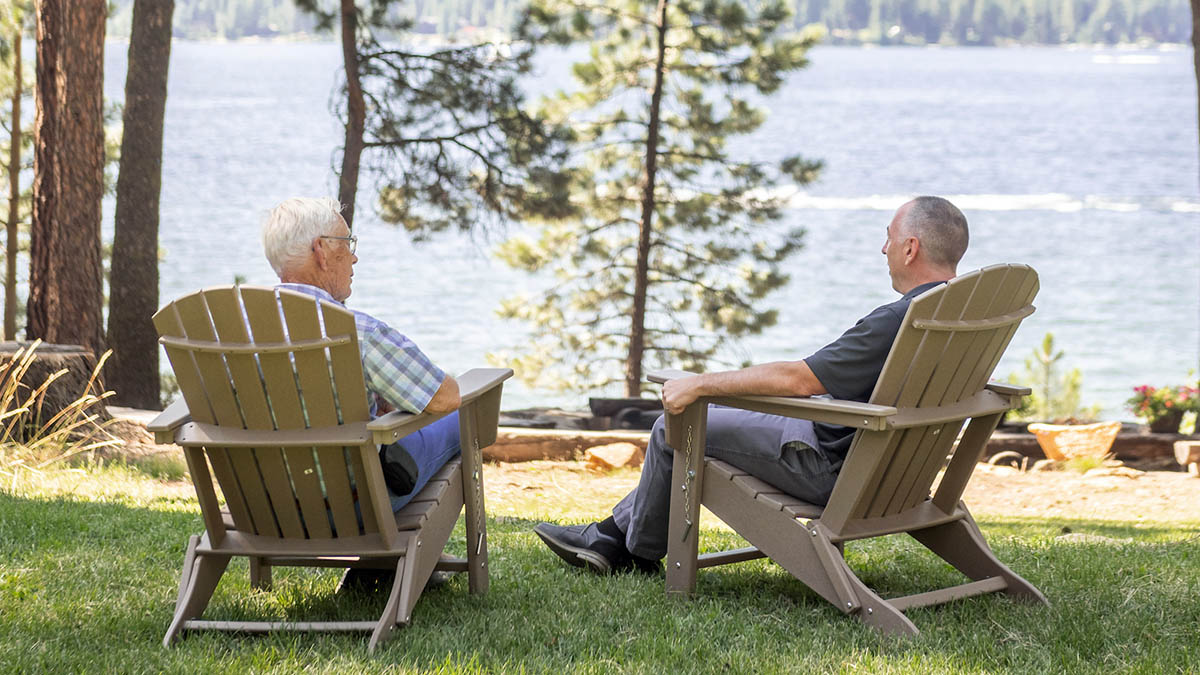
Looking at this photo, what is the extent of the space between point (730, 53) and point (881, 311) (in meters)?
10.2

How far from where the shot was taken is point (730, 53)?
12641mm

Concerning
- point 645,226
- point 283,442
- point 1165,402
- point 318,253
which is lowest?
point 1165,402

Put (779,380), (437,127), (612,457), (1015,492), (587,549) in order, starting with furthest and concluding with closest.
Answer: (437,127) → (612,457) → (1015,492) → (587,549) → (779,380)

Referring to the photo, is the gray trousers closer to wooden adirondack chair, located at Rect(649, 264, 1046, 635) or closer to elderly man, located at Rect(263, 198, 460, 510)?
wooden adirondack chair, located at Rect(649, 264, 1046, 635)

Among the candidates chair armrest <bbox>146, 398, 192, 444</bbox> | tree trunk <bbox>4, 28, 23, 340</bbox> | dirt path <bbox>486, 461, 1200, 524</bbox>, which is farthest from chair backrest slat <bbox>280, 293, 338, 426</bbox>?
tree trunk <bbox>4, 28, 23, 340</bbox>

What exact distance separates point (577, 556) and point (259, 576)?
0.88 m

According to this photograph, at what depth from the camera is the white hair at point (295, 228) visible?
9.26 ft

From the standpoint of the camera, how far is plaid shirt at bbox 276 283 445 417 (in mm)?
2703

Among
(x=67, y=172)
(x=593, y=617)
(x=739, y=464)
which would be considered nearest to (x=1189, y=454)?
(x=739, y=464)

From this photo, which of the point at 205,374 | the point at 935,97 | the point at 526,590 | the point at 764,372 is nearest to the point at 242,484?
the point at 205,374

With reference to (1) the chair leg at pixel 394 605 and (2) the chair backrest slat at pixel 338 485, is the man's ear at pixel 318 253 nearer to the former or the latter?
(2) the chair backrest slat at pixel 338 485

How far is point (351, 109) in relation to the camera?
925cm

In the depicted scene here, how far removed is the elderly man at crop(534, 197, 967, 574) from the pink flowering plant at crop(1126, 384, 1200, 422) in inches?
243

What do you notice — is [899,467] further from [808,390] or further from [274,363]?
[274,363]
